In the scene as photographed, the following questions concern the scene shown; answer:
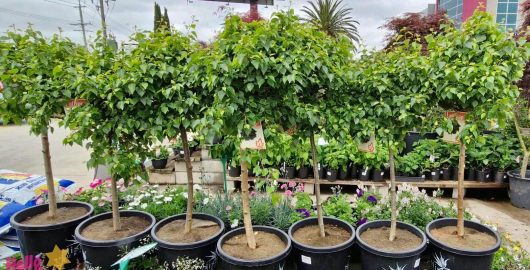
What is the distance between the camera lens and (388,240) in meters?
2.26

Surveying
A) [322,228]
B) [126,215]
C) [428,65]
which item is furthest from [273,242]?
[428,65]

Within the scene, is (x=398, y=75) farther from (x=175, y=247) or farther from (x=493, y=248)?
(x=175, y=247)

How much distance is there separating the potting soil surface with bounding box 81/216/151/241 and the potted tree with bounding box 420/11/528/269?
211cm

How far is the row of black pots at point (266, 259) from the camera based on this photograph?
2.05 metres

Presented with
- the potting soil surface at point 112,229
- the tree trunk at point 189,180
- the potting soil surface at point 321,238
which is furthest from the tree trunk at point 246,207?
the potting soil surface at point 112,229

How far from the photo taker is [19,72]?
230 cm

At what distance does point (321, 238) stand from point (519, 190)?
9.47ft

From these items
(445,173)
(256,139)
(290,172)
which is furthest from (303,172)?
(256,139)

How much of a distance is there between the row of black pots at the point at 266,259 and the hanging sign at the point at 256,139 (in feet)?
2.21

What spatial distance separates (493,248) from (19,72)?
10.9 ft

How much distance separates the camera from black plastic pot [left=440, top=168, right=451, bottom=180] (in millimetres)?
4062

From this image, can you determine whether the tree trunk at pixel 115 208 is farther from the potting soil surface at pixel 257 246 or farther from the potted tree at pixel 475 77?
the potted tree at pixel 475 77

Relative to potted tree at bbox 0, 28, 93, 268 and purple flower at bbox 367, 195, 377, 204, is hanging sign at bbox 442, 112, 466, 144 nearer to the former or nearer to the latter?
purple flower at bbox 367, 195, 377, 204

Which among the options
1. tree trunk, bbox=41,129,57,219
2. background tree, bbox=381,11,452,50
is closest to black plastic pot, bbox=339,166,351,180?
tree trunk, bbox=41,129,57,219
